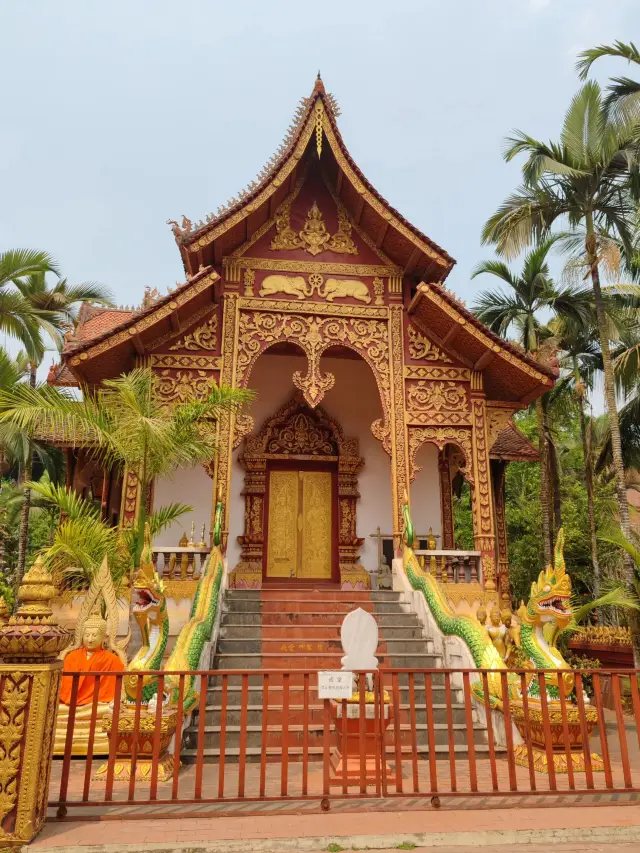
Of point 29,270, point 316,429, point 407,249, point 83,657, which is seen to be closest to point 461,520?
point 316,429

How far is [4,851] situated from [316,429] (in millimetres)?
8591

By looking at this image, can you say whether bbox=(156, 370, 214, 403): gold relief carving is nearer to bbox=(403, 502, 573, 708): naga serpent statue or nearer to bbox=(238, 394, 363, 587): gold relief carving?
bbox=(238, 394, 363, 587): gold relief carving

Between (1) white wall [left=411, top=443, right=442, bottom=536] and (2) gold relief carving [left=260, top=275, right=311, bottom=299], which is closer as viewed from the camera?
(2) gold relief carving [left=260, top=275, right=311, bottom=299]

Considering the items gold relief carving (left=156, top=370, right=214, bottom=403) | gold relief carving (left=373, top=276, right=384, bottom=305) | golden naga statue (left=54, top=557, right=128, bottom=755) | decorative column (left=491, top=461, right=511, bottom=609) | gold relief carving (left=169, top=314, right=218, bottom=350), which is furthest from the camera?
decorative column (left=491, top=461, right=511, bottom=609)

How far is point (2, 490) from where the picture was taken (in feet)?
96.2

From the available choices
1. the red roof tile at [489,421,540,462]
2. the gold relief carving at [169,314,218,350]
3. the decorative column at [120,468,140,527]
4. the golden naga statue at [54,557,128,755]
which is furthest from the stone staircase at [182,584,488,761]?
the red roof tile at [489,421,540,462]

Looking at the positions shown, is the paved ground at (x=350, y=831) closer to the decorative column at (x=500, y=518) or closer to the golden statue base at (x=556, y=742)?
the golden statue base at (x=556, y=742)

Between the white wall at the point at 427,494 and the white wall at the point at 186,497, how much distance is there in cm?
350

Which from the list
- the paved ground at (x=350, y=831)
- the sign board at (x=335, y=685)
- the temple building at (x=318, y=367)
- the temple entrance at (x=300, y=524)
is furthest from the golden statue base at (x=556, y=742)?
the temple entrance at (x=300, y=524)

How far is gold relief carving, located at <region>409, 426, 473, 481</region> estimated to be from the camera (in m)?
9.71

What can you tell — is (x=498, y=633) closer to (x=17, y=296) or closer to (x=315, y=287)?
(x=315, y=287)

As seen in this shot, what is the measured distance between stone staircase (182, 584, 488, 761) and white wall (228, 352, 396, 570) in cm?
264

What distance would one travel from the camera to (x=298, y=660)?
7.07m

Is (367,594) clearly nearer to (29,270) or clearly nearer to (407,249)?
(407,249)
